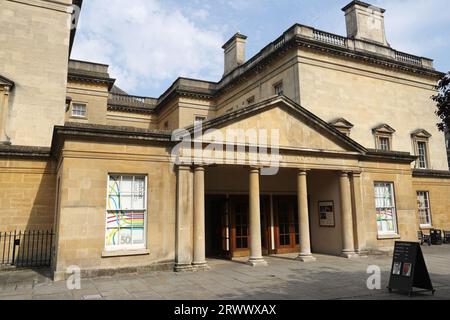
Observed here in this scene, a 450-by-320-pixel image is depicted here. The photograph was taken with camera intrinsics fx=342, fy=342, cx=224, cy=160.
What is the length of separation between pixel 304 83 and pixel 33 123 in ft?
48.5

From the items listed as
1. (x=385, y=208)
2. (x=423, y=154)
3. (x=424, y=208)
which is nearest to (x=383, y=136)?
(x=423, y=154)

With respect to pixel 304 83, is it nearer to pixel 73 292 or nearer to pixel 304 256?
Result: pixel 304 256

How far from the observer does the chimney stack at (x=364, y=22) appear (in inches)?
917

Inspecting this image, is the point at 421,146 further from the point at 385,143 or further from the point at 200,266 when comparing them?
the point at 200,266

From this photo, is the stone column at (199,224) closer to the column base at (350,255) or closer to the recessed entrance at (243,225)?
the recessed entrance at (243,225)

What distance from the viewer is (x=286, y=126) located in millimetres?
12328

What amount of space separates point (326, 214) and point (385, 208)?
2.56m

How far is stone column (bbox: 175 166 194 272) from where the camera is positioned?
33.4 feet

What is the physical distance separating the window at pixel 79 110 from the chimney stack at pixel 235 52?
38.1 ft

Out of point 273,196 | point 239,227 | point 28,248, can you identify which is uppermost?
point 273,196

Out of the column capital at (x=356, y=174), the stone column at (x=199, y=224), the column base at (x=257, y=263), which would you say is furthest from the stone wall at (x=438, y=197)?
the stone column at (x=199, y=224)

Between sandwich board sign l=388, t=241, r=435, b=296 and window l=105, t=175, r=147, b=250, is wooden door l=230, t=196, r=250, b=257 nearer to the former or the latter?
window l=105, t=175, r=147, b=250

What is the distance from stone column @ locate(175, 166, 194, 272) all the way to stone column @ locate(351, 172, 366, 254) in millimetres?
6699
